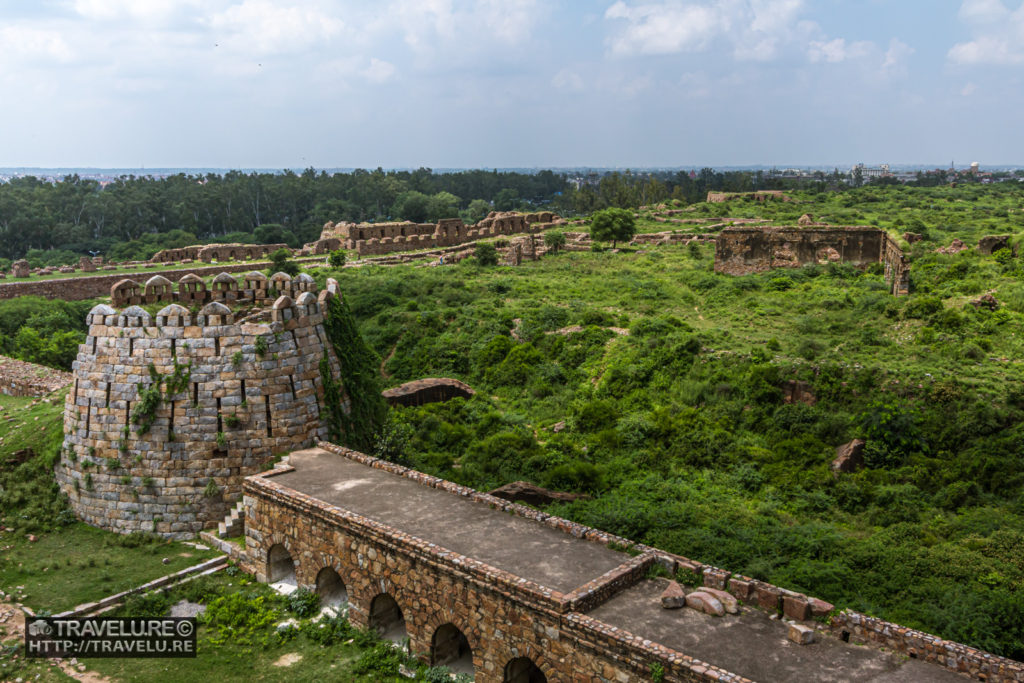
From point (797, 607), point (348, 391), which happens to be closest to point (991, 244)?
point (348, 391)

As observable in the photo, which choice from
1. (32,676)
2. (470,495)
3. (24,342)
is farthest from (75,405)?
(24,342)

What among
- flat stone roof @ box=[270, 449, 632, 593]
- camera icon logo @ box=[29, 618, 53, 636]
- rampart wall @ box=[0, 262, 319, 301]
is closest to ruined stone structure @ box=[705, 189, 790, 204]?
rampart wall @ box=[0, 262, 319, 301]

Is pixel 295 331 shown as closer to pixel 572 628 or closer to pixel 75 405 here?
pixel 75 405

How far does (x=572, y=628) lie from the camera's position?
920 cm

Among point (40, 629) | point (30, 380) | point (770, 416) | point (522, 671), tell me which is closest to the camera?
point (522, 671)

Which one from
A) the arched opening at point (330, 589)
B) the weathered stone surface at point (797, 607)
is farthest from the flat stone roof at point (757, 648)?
the arched opening at point (330, 589)

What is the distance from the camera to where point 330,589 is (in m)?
12.8

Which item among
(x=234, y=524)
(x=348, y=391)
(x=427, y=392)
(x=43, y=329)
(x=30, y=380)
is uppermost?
(x=348, y=391)

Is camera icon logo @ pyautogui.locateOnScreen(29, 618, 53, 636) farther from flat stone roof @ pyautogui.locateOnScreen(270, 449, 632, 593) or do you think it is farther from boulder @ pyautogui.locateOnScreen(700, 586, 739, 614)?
boulder @ pyautogui.locateOnScreen(700, 586, 739, 614)

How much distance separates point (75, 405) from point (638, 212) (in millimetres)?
59146

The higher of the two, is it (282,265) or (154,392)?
(282,265)

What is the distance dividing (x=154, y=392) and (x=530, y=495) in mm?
7559

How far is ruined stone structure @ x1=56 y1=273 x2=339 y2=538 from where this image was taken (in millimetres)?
14195

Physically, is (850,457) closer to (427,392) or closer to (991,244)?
(427,392)
